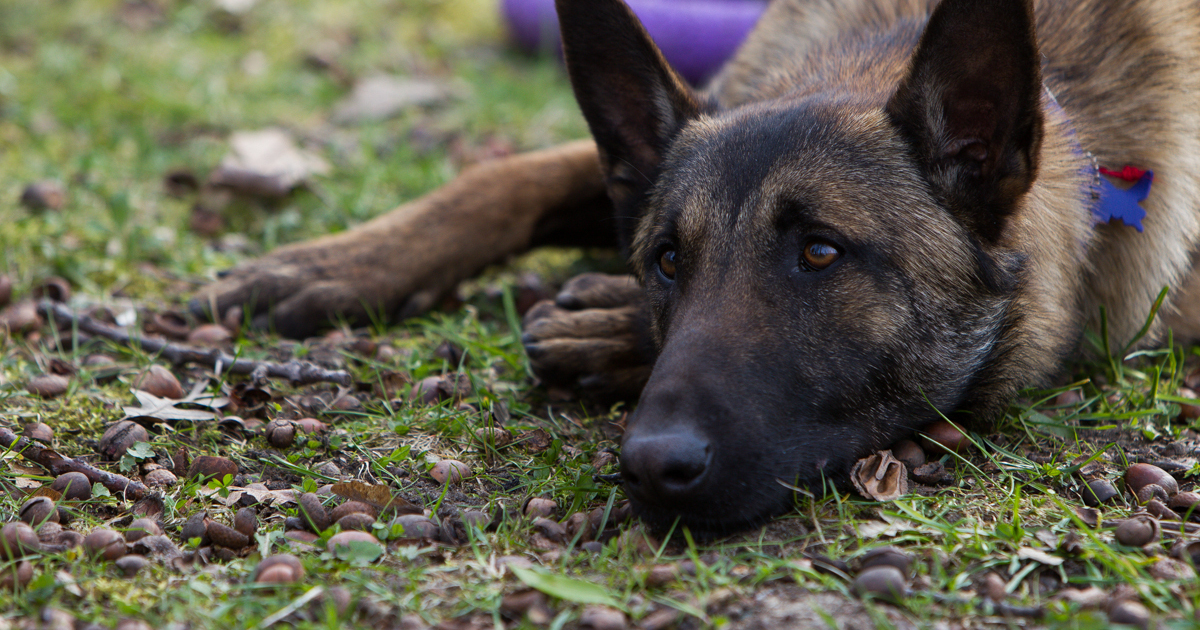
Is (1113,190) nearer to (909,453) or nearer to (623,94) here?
(909,453)

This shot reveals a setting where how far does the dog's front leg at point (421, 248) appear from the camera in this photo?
384 centimetres

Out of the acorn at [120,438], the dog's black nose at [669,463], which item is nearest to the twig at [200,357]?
the acorn at [120,438]

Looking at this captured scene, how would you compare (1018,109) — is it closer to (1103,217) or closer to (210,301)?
(1103,217)

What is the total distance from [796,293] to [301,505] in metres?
1.41

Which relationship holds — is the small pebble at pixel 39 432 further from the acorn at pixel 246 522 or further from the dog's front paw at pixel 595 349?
the dog's front paw at pixel 595 349

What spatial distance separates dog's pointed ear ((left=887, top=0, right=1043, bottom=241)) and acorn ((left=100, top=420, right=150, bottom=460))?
2.38m

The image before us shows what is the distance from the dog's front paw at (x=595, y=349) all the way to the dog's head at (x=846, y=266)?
384 mm

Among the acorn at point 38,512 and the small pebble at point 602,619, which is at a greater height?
the small pebble at point 602,619

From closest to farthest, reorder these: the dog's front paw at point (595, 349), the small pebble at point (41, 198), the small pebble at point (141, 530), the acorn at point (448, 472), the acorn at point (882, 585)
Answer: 1. the acorn at point (882, 585)
2. the small pebble at point (141, 530)
3. the acorn at point (448, 472)
4. the dog's front paw at point (595, 349)
5. the small pebble at point (41, 198)

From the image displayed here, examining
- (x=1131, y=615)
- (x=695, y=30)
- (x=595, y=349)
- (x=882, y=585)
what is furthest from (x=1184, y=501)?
(x=695, y=30)

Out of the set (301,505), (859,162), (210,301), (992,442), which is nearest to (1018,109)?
(859,162)

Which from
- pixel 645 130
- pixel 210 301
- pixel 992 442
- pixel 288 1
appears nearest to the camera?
pixel 992 442

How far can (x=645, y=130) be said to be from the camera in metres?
3.32

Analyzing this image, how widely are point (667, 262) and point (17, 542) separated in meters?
1.82
